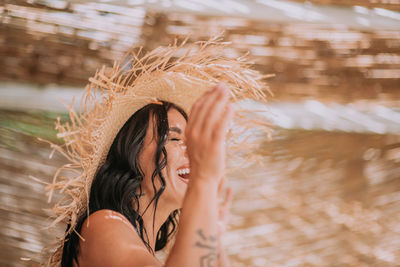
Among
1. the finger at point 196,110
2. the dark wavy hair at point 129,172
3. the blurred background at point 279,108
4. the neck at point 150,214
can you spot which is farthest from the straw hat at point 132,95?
the blurred background at point 279,108

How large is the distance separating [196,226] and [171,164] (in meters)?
0.51

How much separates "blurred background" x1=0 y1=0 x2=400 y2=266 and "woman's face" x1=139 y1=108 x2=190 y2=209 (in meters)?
0.96

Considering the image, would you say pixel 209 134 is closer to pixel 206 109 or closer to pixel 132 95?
pixel 206 109

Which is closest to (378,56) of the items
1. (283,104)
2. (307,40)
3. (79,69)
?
(307,40)

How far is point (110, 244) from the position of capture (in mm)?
941

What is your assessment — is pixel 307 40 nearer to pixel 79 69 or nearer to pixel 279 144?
pixel 279 144

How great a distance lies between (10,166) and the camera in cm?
209

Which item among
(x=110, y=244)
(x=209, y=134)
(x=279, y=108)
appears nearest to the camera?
(x=209, y=134)

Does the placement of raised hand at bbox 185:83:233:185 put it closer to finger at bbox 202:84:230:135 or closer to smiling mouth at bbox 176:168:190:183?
finger at bbox 202:84:230:135

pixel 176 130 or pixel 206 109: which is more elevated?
pixel 206 109

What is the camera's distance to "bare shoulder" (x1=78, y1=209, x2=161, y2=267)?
889 mm

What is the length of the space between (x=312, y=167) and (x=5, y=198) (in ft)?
5.14

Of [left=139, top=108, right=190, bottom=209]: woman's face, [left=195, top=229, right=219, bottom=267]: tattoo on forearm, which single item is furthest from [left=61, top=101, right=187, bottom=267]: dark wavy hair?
[left=195, top=229, right=219, bottom=267]: tattoo on forearm

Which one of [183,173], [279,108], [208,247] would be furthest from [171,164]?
[279,108]
